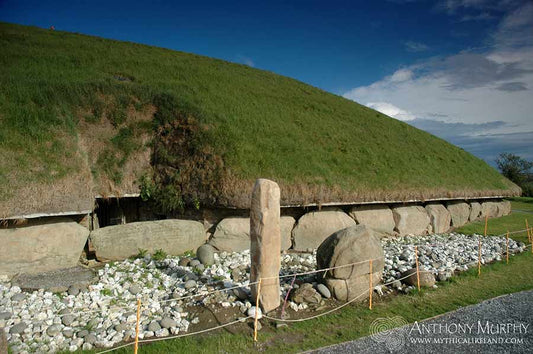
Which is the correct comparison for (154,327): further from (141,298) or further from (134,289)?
(134,289)

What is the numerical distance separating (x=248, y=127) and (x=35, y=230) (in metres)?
8.05

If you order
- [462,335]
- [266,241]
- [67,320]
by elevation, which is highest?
[266,241]

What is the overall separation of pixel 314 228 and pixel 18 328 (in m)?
8.08

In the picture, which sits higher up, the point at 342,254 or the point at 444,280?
the point at 342,254

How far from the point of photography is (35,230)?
318 inches

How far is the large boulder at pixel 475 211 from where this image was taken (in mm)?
17669

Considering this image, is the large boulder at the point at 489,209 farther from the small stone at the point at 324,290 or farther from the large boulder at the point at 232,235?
the small stone at the point at 324,290

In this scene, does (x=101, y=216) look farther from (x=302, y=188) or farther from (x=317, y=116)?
(x=317, y=116)

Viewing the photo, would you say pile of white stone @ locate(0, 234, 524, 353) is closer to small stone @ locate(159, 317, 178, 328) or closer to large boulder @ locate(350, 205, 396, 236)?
small stone @ locate(159, 317, 178, 328)

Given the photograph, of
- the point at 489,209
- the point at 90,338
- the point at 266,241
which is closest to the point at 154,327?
the point at 90,338

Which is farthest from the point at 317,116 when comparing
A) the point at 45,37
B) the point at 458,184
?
the point at 45,37

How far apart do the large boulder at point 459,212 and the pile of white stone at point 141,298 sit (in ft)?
20.4

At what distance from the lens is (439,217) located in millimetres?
15164

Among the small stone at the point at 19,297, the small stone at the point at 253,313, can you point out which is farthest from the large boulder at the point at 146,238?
the small stone at the point at 253,313
